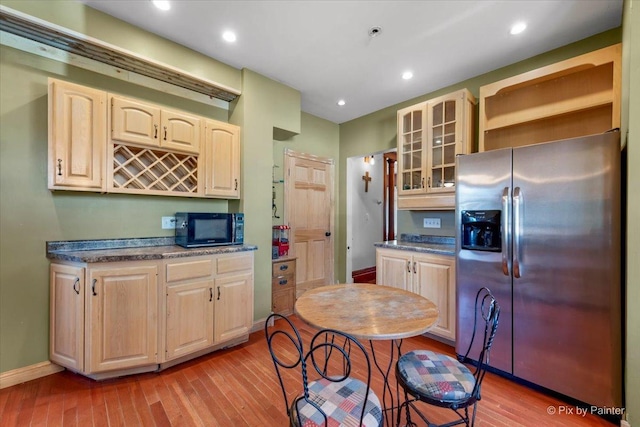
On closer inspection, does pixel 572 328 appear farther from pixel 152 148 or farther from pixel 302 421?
pixel 152 148

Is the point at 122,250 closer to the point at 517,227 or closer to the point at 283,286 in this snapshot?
the point at 283,286

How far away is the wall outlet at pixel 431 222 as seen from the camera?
3275 mm

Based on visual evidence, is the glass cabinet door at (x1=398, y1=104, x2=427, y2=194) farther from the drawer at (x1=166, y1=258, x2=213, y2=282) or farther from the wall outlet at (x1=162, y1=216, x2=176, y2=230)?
A: the wall outlet at (x1=162, y1=216, x2=176, y2=230)

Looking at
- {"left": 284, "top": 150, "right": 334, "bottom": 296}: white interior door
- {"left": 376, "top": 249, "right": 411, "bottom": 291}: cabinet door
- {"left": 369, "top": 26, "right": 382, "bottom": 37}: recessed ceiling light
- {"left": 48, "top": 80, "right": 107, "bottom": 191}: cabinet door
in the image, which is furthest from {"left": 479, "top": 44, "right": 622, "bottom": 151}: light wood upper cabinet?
{"left": 48, "top": 80, "right": 107, "bottom": 191}: cabinet door

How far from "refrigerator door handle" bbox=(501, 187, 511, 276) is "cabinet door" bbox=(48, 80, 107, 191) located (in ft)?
10.4

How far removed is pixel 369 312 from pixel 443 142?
90.5 inches

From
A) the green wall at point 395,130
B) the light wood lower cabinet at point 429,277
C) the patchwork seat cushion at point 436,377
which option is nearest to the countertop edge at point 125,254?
the light wood lower cabinet at point 429,277

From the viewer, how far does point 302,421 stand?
3.38 feet

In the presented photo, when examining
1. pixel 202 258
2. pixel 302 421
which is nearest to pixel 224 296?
pixel 202 258

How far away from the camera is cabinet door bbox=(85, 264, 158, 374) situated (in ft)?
6.36

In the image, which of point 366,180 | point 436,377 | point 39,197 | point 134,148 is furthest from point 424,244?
point 39,197

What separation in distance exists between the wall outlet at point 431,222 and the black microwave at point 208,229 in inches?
87.3

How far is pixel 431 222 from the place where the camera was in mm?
3336

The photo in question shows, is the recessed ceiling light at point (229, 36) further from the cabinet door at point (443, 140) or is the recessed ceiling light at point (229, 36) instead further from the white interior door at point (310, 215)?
the cabinet door at point (443, 140)
